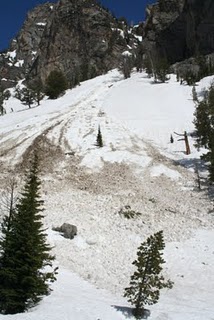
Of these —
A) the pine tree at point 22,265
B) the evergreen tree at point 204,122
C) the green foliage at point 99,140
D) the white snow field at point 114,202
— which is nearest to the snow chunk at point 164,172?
the white snow field at point 114,202

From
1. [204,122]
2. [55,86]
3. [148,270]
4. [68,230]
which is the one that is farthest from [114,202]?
[55,86]

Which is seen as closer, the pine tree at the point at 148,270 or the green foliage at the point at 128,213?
the pine tree at the point at 148,270

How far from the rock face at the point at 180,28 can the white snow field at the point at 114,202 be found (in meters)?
56.3

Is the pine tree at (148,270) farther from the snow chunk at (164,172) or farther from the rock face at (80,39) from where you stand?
the rock face at (80,39)

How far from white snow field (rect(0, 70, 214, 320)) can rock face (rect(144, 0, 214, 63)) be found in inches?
2218

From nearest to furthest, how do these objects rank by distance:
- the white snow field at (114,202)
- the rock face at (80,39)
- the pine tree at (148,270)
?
the pine tree at (148,270)
the white snow field at (114,202)
the rock face at (80,39)

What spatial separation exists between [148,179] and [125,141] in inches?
463

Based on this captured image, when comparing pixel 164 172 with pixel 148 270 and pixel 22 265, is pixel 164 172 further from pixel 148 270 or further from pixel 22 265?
pixel 22 265

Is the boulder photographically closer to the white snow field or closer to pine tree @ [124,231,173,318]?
the white snow field

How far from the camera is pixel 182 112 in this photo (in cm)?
6456

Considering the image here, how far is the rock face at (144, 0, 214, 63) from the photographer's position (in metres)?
115

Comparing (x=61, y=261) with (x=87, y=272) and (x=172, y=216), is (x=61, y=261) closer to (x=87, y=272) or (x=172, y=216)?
(x=87, y=272)

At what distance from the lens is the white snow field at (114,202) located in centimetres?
2103

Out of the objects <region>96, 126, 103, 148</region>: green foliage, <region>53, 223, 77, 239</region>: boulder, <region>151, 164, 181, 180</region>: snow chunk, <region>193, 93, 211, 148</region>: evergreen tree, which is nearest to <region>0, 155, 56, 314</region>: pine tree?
<region>53, 223, 77, 239</region>: boulder
